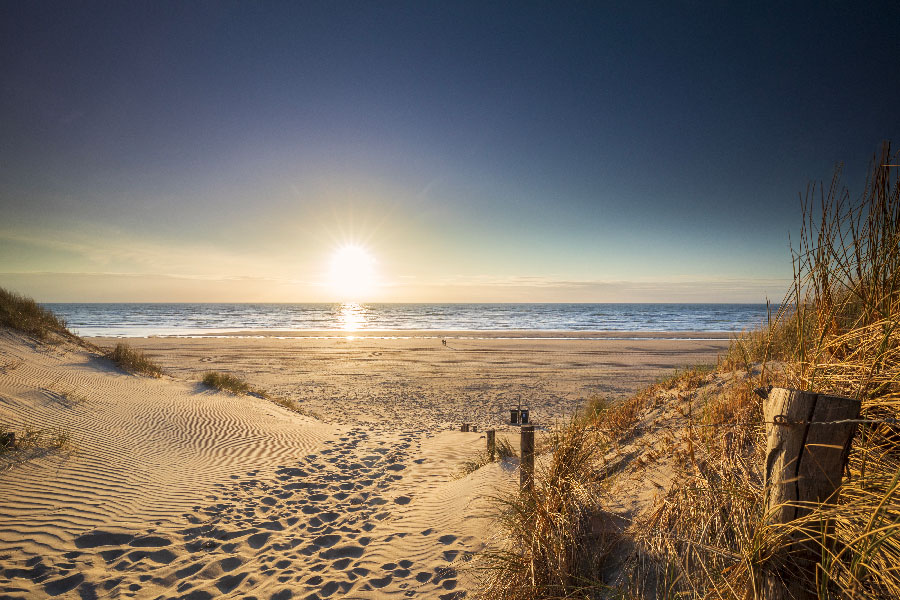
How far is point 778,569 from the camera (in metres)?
1.94

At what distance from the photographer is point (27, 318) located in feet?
39.0

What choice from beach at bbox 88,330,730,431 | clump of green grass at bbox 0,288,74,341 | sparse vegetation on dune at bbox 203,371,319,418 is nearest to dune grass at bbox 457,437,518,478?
beach at bbox 88,330,730,431

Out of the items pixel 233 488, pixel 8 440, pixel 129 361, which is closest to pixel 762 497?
pixel 233 488

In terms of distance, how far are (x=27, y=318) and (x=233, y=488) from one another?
1130 cm

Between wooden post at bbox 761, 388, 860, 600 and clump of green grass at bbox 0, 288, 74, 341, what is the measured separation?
16.6 m

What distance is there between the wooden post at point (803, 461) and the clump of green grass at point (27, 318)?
1657cm

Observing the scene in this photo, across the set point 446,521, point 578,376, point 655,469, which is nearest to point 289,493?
point 446,521

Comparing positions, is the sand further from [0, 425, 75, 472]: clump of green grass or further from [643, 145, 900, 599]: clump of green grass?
[643, 145, 900, 599]: clump of green grass

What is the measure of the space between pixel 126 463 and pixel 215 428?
253cm

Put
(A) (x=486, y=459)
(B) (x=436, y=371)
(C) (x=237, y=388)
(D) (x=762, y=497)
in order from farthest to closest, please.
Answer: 1. (B) (x=436, y=371)
2. (C) (x=237, y=388)
3. (A) (x=486, y=459)
4. (D) (x=762, y=497)

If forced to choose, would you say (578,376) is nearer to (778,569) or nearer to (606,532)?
(606,532)

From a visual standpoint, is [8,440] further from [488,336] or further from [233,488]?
[488,336]

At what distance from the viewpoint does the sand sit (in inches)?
156

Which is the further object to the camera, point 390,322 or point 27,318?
point 390,322
